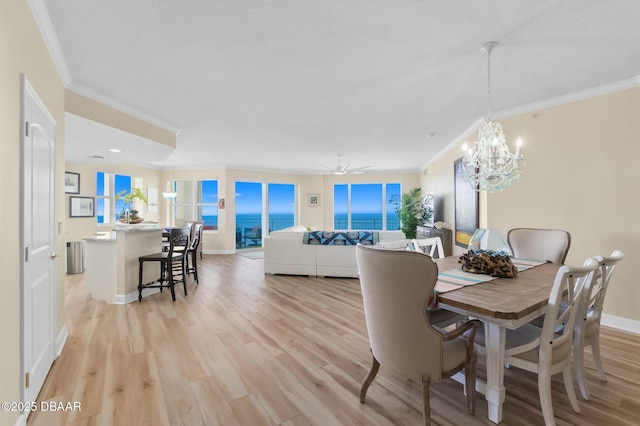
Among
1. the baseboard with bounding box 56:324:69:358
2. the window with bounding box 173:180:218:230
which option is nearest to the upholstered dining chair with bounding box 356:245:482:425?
the baseboard with bounding box 56:324:69:358

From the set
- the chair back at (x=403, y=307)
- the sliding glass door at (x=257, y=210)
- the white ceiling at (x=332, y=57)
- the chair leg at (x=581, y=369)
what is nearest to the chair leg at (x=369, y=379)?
the chair back at (x=403, y=307)

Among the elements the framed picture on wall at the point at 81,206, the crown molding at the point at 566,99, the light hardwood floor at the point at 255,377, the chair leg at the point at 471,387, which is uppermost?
the crown molding at the point at 566,99

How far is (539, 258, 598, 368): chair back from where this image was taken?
1419mm

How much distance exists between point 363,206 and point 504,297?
26.4 ft

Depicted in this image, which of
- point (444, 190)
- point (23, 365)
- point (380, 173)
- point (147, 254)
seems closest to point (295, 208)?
point (380, 173)

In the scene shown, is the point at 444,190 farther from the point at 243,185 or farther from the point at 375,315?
the point at 243,185

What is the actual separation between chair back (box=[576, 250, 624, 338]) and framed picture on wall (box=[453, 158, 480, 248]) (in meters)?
2.32

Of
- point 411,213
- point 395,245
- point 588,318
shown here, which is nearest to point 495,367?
point 588,318

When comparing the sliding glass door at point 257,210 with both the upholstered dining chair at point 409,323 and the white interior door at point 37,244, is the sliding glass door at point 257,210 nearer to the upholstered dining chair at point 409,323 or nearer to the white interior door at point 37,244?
the white interior door at point 37,244

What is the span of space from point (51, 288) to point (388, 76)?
3.43 m

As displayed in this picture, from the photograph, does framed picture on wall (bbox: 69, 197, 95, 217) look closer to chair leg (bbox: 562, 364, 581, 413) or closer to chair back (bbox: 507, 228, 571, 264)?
chair back (bbox: 507, 228, 571, 264)

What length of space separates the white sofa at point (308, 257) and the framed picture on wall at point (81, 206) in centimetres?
418

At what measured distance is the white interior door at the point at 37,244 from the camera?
5.33 feet

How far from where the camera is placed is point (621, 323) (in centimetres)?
287
